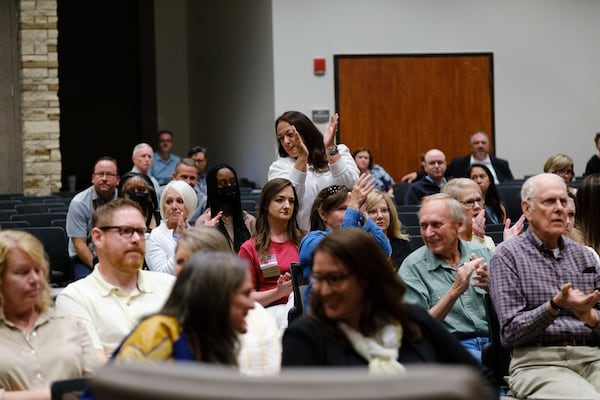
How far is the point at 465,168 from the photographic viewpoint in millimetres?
11188

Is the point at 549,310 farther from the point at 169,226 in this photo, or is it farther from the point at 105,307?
the point at 169,226

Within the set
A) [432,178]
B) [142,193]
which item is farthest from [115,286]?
[432,178]

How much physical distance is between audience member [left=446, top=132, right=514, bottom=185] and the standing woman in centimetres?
571

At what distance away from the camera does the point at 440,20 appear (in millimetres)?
13047

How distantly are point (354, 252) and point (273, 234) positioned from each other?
8.65 ft

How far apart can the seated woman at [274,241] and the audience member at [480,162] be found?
614 cm

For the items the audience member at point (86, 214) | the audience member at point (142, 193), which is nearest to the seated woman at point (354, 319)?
the audience member at point (142, 193)

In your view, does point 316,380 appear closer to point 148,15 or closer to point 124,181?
point 124,181

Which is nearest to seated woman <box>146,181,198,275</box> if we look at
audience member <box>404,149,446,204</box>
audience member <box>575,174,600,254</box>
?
audience member <box>575,174,600,254</box>

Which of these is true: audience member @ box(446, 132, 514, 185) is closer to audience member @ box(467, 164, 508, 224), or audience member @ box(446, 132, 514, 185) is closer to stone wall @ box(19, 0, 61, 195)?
audience member @ box(467, 164, 508, 224)

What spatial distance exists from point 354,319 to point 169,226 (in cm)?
312

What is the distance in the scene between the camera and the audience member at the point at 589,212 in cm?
456

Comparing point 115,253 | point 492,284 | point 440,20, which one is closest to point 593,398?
Result: point 492,284

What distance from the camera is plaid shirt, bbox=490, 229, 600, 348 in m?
3.77
